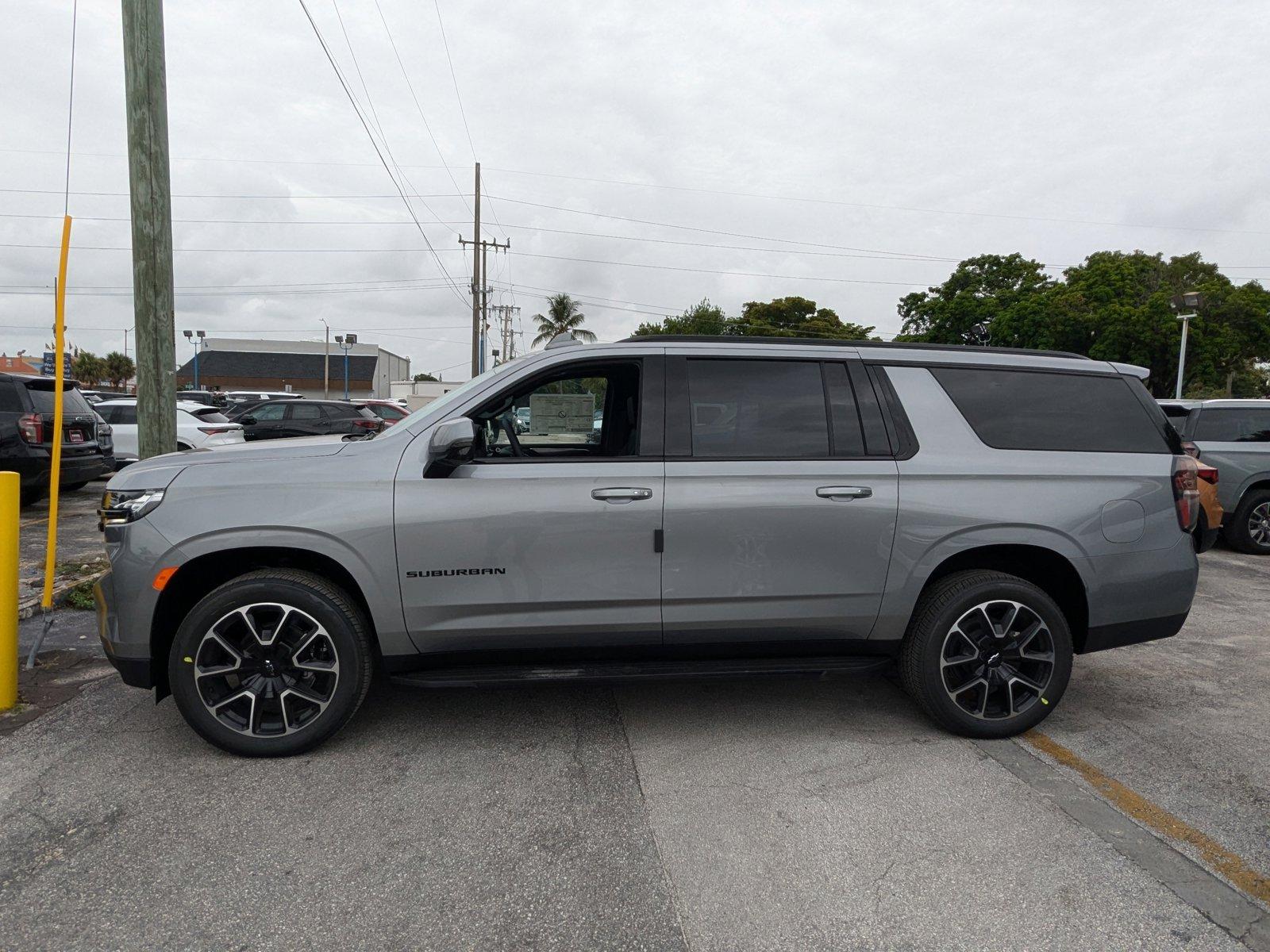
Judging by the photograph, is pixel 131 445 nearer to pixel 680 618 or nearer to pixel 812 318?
pixel 680 618

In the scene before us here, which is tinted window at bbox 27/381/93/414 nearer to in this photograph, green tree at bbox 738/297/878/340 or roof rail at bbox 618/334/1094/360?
roof rail at bbox 618/334/1094/360

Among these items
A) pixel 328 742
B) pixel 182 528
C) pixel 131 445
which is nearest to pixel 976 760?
pixel 328 742

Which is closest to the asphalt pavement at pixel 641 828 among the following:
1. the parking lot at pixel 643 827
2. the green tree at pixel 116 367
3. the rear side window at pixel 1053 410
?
the parking lot at pixel 643 827

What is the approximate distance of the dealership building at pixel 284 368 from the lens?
83.5m

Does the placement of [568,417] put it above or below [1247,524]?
above

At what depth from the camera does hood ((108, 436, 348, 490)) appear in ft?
11.3

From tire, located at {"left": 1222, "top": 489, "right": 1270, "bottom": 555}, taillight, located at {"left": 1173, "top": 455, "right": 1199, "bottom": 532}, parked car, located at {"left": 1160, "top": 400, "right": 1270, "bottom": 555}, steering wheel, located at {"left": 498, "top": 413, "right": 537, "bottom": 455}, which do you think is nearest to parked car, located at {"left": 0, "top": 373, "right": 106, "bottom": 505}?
steering wheel, located at {"left": 498, "top": 413, "right": 537, "bottom": 455}

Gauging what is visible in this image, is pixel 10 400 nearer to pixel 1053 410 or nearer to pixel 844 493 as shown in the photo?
pixel 844 493

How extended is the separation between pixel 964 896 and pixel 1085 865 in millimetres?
505

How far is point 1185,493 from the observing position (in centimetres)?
388

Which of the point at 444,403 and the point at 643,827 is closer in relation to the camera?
the point at 643,827

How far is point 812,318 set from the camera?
63.8 m

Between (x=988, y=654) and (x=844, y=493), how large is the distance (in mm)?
1029

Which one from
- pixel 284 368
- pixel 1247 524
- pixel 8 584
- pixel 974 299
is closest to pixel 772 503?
pixel 8 584
